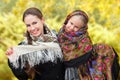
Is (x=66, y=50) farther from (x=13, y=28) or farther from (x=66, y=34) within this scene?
(x=13, y=28)

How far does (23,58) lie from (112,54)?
0.79 meters

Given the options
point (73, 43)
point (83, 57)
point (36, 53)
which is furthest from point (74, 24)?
point (36, 53)

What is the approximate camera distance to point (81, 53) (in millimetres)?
3514

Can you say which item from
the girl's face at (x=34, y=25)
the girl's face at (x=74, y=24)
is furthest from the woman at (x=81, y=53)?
the girl's face at (x=34, y=25)

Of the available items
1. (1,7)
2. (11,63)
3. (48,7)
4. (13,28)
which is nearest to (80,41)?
(11,63)

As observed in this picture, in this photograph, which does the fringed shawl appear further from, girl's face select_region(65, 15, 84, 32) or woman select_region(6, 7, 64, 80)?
girl's face select_region(65, 15, 84, 32)

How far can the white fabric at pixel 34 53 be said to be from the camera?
3.44 meters

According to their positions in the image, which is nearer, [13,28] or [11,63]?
[11,63]

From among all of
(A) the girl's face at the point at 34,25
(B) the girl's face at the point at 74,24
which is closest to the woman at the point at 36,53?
(A) the girl's face at the point at 34,25

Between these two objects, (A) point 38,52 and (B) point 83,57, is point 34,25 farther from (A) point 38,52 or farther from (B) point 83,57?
(B) point 83,57

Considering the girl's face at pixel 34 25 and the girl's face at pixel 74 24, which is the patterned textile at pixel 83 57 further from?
the girl's face at pixel 34 25

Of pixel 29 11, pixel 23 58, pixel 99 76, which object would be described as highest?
pixel 29 11

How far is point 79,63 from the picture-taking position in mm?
3516

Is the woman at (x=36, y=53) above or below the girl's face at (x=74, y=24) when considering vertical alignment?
below
